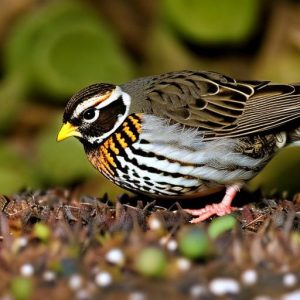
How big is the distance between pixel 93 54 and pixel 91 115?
4.40 meters

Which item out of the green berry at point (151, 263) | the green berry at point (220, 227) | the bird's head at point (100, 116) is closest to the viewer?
the green berry at point (151, 263)

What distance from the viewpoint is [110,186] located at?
7.83m

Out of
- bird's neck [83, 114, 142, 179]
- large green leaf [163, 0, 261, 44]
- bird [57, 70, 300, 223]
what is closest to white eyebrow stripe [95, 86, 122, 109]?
bird [57, 70, 300, 223]

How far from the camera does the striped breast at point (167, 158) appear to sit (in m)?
4.23

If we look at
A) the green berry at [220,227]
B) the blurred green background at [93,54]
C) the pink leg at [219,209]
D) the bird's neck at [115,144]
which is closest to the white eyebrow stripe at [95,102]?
the bird's neck at [115,144]

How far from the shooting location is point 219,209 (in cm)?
417

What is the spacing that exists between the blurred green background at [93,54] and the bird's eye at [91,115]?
3619 mm

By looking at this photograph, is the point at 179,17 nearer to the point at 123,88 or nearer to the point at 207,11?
the point at 207,11

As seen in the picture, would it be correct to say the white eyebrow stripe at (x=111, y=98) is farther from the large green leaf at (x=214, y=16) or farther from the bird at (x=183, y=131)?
the large green leaf at (x=214, y=16)

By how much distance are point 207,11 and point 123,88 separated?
13.4ft

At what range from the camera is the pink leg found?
4.03 metres

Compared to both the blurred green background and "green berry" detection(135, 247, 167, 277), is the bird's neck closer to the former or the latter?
"green berry" detection(135, 247, 167, 277)

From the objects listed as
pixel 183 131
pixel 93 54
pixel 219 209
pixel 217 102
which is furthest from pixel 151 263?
pixel 93 54

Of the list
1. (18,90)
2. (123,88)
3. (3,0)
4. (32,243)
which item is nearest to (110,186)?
(18,90)
